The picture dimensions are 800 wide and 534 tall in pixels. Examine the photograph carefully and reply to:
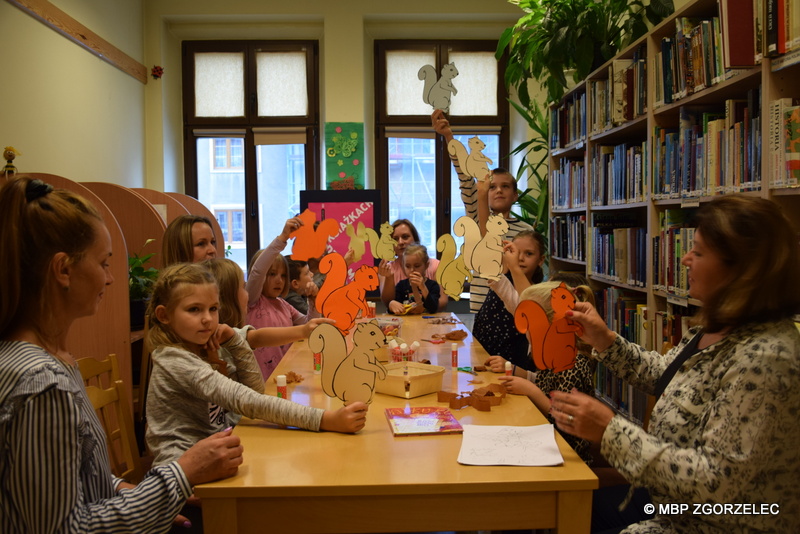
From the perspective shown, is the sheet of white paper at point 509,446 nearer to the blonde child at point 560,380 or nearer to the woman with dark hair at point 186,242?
the blonde child at point 560,380

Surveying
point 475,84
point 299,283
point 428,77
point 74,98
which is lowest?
point 299,283

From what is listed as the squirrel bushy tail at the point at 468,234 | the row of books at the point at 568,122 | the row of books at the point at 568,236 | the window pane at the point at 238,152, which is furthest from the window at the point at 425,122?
the squirrel bushy tail at the point at 468,234

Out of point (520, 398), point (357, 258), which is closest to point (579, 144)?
point (357, 258)

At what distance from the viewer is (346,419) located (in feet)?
5.01

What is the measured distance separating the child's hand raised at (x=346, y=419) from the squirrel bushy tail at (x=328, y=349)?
0.11m

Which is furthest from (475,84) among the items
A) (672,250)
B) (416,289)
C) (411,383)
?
(411,383)

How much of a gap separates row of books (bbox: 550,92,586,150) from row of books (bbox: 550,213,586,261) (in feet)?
1.71

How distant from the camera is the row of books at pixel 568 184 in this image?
13.6 feet

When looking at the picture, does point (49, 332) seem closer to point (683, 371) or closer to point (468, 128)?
point (683, 371)

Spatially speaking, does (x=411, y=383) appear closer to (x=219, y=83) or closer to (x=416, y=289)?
(x=416, y=289)

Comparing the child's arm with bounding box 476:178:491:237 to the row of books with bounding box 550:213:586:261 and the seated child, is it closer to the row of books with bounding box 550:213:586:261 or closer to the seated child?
the seated child

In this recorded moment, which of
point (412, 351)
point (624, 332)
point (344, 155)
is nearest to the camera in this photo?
point (412, 351)

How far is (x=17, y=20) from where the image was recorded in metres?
3.78

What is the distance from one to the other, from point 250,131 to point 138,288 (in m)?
3.00
